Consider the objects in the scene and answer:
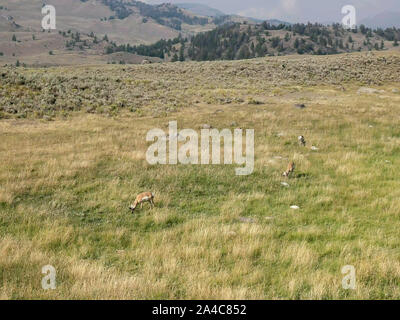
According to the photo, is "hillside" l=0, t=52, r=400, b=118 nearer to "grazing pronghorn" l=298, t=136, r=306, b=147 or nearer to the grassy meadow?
the grassy meadow

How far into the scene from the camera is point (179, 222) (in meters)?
9.09

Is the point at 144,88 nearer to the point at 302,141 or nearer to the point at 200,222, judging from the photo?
the point at 302,141

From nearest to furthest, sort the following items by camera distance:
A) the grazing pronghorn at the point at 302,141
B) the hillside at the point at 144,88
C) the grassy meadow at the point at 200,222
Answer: the grassy meadow at the point at 200,222, the grazing pronghorn at the point at 302,141, the hillside at the point at 144,88

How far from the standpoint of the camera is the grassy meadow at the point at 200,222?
229 inches

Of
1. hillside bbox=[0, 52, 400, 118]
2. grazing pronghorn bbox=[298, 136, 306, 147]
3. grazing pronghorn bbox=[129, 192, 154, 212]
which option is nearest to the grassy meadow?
grazing pronghorn bbox=[129, 192, 154, 212]

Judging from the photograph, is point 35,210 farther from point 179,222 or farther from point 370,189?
point 370,189

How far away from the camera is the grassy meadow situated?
5.81m

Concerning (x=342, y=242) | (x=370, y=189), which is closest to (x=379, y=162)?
(x=370, y=189)

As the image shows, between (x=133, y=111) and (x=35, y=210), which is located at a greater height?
(x=133, y=111)

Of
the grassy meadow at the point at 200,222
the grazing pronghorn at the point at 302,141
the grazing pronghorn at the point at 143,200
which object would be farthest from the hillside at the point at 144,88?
the grazing pronghorn at the point at 143,200

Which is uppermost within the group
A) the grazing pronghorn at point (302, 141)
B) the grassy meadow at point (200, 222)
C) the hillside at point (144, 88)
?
the hillside at point (144, 88)

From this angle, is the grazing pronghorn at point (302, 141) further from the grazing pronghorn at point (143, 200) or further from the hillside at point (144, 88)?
the hillside at point (144, 88)

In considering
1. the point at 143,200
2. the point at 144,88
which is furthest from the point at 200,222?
the point at 144,88
